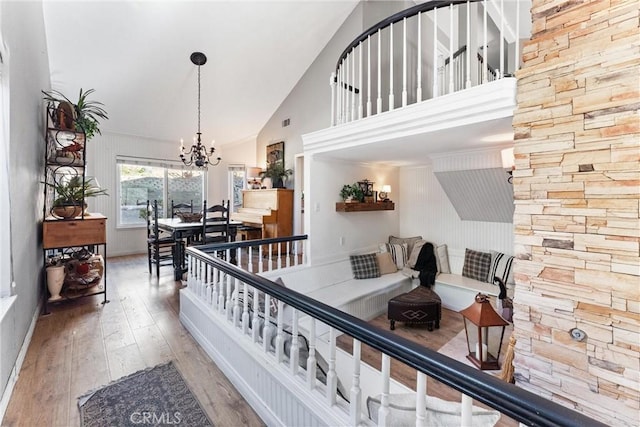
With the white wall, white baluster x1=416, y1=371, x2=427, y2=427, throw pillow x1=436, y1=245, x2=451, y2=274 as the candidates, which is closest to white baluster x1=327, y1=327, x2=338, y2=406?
white baluster x1=416, y1=371, x2=427, y2=427

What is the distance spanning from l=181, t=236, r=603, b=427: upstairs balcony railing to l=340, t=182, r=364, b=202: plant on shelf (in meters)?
2.16

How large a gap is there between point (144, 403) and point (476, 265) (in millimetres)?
4138

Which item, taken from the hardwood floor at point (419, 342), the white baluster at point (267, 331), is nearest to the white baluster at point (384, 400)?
the white baluster at point (267, 331)

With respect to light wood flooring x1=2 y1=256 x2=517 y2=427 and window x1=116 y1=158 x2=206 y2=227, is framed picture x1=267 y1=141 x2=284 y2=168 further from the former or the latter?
light wood flooring x1=2 y1=256 x2=517 y2=427

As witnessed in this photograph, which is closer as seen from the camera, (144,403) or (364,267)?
(144,403)

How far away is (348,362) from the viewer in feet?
6.47

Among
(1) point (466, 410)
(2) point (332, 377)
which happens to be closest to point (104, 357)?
(2) point (332, 377)

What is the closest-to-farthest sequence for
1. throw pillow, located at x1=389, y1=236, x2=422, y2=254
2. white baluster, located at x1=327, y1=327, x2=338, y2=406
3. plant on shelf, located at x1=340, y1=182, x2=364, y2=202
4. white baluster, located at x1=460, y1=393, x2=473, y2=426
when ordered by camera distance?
white baluster, located at x1=460, y1=393, x2=473, y2=426, white baluster, located at x1=327, y1=327, x2=338, y2=406, plant on shelf, located at x1=340, y1=182, x2=364, y2=202, throw pillow, located at x1=389, y1=236, x2=422, y2=254

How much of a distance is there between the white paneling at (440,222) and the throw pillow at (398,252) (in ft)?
1.82

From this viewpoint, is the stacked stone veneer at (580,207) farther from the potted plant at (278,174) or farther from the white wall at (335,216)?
the potted plant at (278,174)

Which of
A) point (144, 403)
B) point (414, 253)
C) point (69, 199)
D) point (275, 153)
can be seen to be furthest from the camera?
point (275, 153)

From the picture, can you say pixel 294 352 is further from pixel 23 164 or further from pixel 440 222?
pixel 440 222

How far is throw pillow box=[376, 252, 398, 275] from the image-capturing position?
14.3 feet

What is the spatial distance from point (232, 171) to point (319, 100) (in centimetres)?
320
